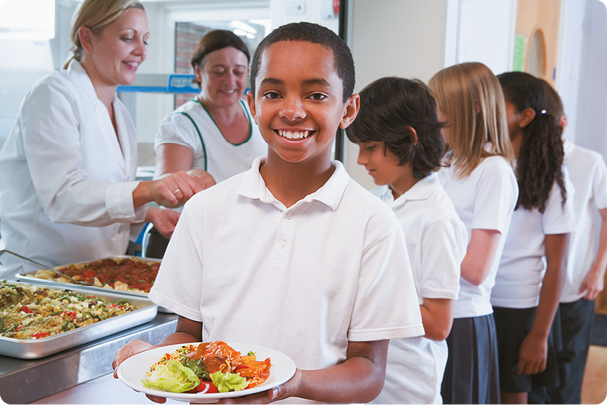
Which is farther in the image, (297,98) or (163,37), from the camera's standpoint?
(163,37)

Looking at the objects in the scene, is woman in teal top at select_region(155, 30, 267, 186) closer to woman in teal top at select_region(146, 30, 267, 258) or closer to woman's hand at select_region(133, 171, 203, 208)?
woman in teal top at select_region(146, 30, 267, 258)

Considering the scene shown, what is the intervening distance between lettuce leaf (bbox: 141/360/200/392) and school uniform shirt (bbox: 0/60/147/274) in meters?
0.86

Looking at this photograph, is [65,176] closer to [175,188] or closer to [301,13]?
[175,188]

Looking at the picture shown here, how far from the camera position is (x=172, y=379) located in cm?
71

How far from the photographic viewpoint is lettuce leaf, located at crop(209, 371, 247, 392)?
0.70 meters

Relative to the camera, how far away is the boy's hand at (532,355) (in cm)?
191

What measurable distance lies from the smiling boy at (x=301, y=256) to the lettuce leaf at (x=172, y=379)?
0.48 ft

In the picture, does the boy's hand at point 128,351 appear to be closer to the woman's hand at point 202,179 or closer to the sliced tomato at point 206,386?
the sliced tomato at point 206,386

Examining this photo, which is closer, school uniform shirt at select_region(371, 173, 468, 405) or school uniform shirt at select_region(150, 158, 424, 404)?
school uniform shirt at select_region(150, 158, 424, 404)

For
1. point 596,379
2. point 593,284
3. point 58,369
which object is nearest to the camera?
point 58,369

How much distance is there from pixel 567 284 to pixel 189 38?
98.1 inches

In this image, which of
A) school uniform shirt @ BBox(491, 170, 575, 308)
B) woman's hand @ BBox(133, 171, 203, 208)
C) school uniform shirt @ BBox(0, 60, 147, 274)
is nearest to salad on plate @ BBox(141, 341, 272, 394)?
woman's hand @ BBox(133, 171, 203, 208)

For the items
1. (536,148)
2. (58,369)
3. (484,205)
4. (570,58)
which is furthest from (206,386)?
(570,58)

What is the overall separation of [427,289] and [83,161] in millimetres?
1110
